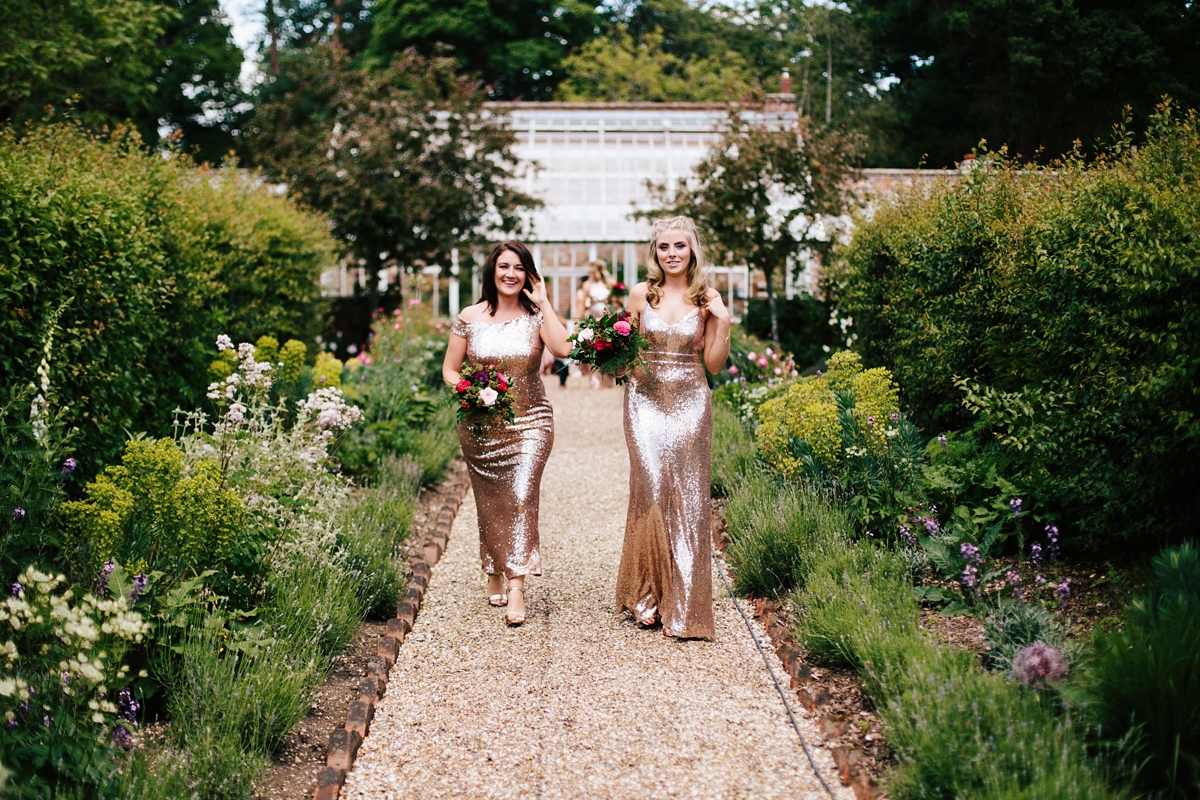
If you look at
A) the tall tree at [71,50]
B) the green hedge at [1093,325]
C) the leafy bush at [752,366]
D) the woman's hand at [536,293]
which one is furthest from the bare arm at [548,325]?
the tall tree at [71,50]

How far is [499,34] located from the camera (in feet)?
115

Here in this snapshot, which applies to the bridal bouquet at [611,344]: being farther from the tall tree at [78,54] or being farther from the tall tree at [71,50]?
the tall tree at [71,50]

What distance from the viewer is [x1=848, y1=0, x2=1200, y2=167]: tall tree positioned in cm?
2098

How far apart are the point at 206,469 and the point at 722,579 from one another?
310 cm

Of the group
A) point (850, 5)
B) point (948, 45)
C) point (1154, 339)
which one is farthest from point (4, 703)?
point (850, 5)

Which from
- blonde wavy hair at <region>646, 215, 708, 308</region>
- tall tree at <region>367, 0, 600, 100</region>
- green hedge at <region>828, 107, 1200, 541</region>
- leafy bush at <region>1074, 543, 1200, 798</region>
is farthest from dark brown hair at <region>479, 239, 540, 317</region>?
tall tree at <region>367, 0, 600, 100</region>

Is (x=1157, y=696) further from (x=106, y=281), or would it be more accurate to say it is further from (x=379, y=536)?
(x=106, y=281)

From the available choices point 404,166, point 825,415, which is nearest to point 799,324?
point 404,166

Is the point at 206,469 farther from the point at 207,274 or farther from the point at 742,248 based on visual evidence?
the point at 742,248

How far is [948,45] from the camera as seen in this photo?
27.1 meters

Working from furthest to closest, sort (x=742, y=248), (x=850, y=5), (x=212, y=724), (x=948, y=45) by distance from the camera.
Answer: (x=850, y=5) → (x=948, y=45) → (x=742, y=248) → (x=212, y=724)

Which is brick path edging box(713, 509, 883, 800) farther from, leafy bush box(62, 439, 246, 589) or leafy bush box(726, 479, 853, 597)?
leafy bush box(62, 439, 246, 589)

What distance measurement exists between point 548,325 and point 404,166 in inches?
521

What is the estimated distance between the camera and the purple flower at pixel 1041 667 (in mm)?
3424
